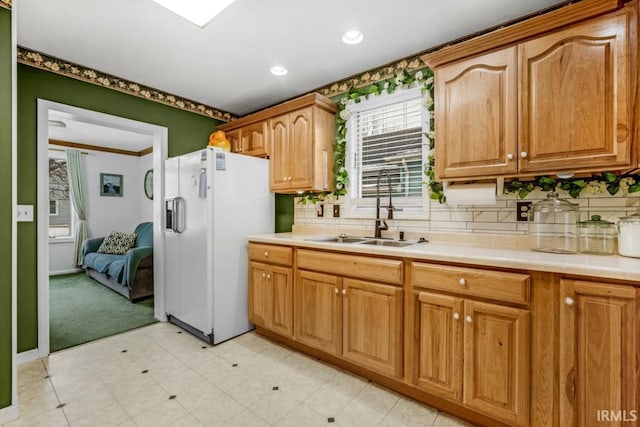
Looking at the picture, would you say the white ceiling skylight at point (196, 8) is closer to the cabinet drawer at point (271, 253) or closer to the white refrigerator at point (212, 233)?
the white refrigerator at point (212, 233)

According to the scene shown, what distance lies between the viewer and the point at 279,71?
2.69 metres

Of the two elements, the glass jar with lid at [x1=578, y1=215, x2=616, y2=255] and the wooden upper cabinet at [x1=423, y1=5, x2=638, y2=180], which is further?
the glass jar with lid at [x1=578, y1=215, x2=616, y2=255]

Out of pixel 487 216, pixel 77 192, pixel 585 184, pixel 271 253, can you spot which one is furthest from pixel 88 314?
pixel 585 184

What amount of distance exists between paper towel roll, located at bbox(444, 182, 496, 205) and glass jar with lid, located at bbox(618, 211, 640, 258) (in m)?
0.60

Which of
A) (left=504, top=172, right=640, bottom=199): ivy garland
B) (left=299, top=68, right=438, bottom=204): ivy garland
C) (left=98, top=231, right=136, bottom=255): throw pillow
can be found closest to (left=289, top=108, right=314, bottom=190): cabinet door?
(left=299, top=68, right=438, bottom=204): ivy garland

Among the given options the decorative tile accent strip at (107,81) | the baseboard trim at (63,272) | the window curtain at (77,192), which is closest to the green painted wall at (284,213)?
the decorative tile accent strip at (107,81)

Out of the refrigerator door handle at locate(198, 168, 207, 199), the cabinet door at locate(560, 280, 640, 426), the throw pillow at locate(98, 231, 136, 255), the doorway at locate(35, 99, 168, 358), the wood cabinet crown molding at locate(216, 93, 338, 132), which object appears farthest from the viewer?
the throw pillow at locate(98, 231, 136, 255)

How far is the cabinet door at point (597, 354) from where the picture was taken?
1.21 m

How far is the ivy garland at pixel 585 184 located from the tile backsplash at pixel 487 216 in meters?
0.04

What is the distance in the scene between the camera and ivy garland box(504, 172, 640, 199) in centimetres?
161

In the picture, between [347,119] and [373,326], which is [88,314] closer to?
[373,326]

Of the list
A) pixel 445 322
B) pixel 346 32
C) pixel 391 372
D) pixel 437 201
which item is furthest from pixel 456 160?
pixel 391 372

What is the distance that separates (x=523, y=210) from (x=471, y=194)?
1.13 feet

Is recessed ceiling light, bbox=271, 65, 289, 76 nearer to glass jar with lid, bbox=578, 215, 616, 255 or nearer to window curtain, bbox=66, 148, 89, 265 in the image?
glass jar with lid, bbox=578, 215, 616, 255
